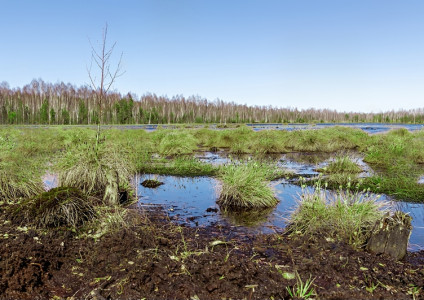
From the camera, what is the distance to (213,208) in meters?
7.30

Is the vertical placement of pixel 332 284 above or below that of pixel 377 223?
below

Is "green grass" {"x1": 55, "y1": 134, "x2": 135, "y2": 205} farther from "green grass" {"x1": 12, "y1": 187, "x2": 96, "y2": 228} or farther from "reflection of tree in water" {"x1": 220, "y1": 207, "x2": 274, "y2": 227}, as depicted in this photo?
"reflection of tree in water" {"x1": 220, "y1": 207, "x2": 274, "y2": 227}

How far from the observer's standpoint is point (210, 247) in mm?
4684

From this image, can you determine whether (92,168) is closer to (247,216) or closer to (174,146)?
(247,216)

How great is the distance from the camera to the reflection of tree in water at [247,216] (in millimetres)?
6358

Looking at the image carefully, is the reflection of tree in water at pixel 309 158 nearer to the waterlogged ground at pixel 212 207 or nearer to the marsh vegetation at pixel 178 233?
the waterlogged ground at pixel 212 207

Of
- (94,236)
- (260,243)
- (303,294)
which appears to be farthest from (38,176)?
(303,294)

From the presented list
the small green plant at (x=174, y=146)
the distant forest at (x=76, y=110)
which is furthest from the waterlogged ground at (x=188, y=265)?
the distant forest at (x=76, y=110)

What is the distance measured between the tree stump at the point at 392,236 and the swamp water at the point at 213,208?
2.87ft

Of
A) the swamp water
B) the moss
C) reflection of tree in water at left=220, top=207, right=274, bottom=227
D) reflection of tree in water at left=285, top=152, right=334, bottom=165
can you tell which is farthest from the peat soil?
reflection of tree in water at left=285, top=152, right=334, bottom=165

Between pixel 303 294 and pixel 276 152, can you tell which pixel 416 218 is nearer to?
pixel 303 294

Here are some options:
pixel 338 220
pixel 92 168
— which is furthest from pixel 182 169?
pixel 338 220

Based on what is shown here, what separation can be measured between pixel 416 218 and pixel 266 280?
4904 mm

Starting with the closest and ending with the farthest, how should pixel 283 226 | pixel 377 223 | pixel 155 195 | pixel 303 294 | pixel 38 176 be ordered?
pixel 303 294, pixel 377 223, pixel 283 226, pixel 38 176, pixel 155 195
